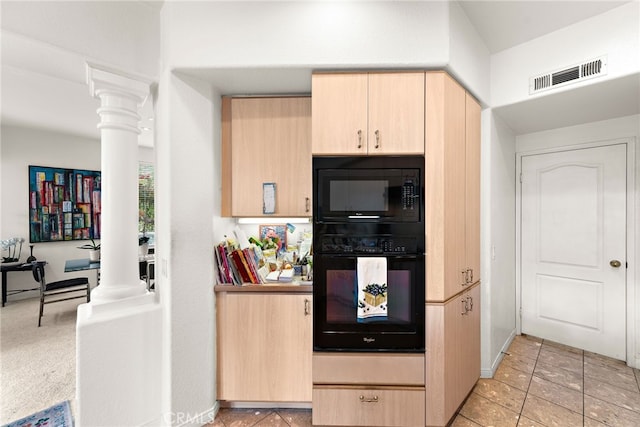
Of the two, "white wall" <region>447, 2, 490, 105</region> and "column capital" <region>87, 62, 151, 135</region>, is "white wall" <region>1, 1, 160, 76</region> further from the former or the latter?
"white wall" <region>447, 2, 490, 105</region>

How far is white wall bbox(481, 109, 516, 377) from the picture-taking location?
2365mm

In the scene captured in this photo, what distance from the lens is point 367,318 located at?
1724 millimetres

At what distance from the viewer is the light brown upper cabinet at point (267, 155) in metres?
2.07

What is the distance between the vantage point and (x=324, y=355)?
5.72ft

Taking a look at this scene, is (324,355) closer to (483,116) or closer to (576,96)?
(483,116)

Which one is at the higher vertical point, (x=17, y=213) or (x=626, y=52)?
(x=626, y=52)

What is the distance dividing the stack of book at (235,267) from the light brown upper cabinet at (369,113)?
0.92 meters

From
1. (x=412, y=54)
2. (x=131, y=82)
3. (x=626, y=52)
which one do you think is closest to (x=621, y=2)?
(x=626, y=52)

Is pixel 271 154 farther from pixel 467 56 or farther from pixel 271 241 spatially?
pixel 467 56

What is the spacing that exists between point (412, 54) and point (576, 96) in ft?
4.91

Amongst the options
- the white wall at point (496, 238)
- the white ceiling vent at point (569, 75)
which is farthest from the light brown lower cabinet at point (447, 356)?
the white ceiling vent at point (569, 75)

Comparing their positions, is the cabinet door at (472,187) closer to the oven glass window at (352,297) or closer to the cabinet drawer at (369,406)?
the oven glass window at (352,297)

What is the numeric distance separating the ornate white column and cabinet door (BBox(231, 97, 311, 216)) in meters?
0.68

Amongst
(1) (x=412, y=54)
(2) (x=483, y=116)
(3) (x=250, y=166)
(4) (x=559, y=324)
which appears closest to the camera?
(1) (x=412, y=54)
